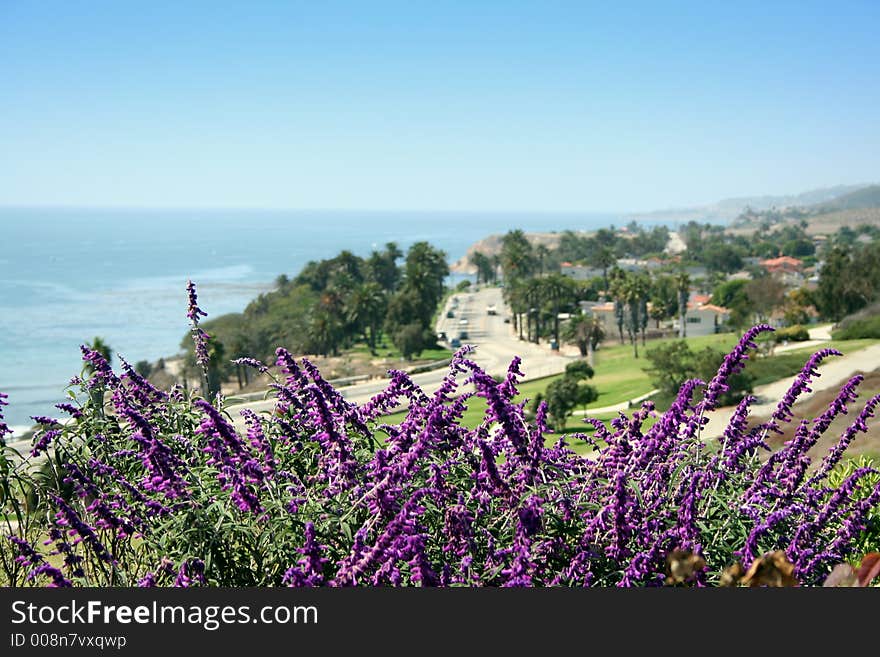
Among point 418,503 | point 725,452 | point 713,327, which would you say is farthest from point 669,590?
point 713,327

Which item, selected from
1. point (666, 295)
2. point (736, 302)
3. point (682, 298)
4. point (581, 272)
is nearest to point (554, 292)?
point (682, 298)

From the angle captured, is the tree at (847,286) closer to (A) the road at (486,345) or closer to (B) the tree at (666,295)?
(B) the tree at (666,295)

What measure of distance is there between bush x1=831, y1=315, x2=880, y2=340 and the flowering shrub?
5434 cm

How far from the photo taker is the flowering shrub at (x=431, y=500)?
11.3 ft

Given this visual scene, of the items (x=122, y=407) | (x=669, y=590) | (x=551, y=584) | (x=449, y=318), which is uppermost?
(x=122, y=407)

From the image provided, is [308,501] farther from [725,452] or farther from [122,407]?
[725,452]

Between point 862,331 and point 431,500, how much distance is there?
5775cm

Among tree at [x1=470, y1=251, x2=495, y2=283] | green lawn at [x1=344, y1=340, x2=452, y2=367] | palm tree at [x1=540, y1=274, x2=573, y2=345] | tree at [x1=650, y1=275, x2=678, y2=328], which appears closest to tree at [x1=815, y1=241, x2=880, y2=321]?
tree at [x1=650, y1=275, x2=678, y2=328]

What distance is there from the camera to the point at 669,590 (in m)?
2.87

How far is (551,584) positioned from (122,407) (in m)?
2.34

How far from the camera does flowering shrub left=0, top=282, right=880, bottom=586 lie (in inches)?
135

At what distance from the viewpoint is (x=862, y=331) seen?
5434 cm

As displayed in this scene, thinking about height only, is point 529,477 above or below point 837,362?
above

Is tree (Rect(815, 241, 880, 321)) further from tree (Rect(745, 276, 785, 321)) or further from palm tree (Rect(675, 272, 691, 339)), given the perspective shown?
palm tree (Rect(675, 272, 691, 339))
